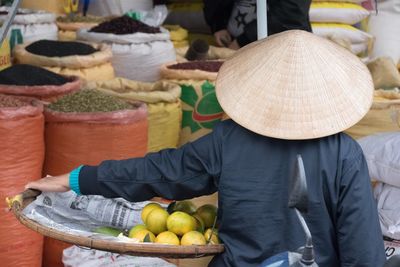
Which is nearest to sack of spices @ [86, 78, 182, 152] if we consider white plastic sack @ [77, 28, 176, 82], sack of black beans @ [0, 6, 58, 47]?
white plastic sack @ [77, 28, 176, 82]

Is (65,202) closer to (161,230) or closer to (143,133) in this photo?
(161,230)

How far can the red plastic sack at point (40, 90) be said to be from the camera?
3068mm

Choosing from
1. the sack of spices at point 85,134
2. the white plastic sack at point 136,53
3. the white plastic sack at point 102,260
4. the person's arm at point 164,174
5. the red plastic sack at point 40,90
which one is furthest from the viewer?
the white plastic sack at point 136,53

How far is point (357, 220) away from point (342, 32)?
3.31m

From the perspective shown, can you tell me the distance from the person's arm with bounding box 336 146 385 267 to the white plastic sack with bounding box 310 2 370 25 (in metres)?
3.16

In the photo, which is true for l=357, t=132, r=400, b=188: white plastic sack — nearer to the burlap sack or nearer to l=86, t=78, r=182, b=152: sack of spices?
l=86, t=78, r=182, b=152: sack of spices

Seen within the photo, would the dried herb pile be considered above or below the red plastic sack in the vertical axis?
below

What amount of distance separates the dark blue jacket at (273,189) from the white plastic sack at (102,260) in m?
0.54

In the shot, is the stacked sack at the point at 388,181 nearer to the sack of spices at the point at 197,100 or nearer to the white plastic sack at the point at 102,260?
the white plastic sack at the point at 102,260

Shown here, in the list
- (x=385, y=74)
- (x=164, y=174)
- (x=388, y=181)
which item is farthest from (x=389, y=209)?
(x=385, y=74)

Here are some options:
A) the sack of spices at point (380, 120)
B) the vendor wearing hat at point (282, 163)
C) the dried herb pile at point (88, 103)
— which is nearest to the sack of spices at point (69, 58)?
the dried herb pile at point (88, 103)

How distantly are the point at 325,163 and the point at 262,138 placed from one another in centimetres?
17

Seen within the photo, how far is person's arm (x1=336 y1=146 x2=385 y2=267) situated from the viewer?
1.79 meters

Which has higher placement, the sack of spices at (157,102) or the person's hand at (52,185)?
the person's hand at (52,185)
